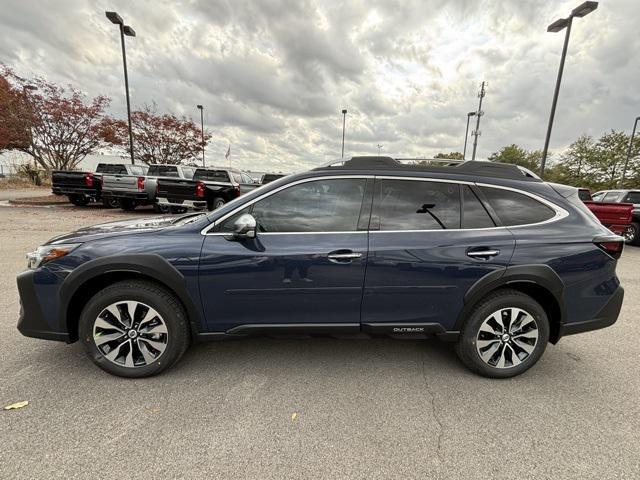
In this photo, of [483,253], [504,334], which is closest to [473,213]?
[483,253]

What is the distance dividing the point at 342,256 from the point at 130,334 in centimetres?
179

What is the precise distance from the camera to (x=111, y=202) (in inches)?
535

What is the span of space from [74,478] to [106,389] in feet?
2.63

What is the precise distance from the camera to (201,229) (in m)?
2.55

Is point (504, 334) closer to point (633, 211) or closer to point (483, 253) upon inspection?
point (483, 253)

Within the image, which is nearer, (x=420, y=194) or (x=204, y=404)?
(x=204, y=404)

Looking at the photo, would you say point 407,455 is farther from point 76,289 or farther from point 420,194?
point 76,289

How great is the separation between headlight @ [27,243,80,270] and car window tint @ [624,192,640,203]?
13.8 meters

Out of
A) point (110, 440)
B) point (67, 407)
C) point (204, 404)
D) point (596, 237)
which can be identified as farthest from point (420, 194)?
point (67, 407)

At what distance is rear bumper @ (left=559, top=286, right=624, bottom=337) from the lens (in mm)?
2727

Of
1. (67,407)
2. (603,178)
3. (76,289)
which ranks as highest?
(603,178)

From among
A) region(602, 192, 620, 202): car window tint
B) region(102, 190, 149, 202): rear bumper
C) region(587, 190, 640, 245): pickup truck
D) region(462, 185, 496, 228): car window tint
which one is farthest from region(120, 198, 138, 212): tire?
region(602, 192, 620, 202): car window tint

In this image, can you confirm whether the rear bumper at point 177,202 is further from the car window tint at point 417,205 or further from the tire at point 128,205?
the car window tint at point 417,205

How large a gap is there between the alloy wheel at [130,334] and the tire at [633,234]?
1283 cm
